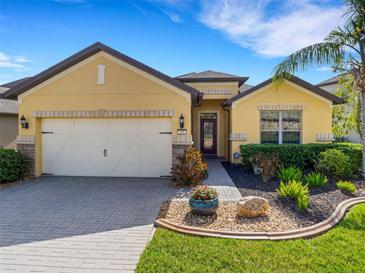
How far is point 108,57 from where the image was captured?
388 inches

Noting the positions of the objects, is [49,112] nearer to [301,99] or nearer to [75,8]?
[75,8]

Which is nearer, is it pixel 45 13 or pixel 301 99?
pixel 45 13

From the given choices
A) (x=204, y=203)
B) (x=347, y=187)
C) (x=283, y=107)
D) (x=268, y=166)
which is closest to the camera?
(x=204, y=203)

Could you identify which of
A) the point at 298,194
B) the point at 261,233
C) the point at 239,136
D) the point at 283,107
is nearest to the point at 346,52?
the point at 283,107

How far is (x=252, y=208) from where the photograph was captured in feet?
18.3

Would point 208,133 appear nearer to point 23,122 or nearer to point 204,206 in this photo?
point 23,122

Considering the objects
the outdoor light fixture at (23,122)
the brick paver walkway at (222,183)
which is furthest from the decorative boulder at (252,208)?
the outdoor light fixture at (23,122)

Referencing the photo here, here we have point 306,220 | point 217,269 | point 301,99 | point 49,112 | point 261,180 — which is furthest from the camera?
point 301,99

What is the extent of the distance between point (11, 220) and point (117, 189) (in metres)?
3.21

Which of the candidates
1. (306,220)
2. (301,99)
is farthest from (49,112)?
(301,99)

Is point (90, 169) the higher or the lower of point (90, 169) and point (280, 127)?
the lower

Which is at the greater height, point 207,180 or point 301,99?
point 301,99

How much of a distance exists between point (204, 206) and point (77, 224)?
2.94m

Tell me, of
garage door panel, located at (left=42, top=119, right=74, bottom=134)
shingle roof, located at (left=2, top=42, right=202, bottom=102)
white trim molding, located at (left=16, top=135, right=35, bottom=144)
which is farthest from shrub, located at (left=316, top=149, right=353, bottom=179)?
white trim molding, located at (left=16, top=135, right=35, bottom=144)
